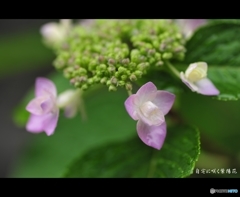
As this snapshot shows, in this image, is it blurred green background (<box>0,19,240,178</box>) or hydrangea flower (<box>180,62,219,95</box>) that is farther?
blurred green background (<box>0,19,240,178</box>)

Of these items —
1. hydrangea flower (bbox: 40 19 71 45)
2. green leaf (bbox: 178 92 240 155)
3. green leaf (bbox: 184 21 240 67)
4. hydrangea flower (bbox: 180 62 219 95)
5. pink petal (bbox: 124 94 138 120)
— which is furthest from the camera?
green leaf (bbox: 178 92 240 155)

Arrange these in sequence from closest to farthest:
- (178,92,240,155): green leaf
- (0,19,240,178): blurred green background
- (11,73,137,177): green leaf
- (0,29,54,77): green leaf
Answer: (0,19,240,178): blurred green background < (178,92,240,155): green leaf < (11,73,137,177): green leaf < (0,29,54,77): green leaf

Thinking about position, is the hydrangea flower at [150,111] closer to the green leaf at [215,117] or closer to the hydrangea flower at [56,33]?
the hydrangea flower at [56,33]

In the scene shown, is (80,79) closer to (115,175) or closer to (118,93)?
(115,175)

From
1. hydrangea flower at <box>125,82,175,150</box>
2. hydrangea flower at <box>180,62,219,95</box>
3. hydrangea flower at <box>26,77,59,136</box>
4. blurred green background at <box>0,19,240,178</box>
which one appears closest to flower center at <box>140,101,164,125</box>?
hydrangea flower at <box>125,82,175,150</box>

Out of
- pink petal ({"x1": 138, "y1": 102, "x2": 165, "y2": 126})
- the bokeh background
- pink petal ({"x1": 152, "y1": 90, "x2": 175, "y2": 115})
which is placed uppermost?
pink petal ({"x1": 152, "y1": 90, "x2": 175, "y2": 115})

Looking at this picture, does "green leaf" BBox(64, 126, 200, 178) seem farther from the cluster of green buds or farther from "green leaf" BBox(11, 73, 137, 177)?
"green leaf" BBox(11, 73, 137, 177)

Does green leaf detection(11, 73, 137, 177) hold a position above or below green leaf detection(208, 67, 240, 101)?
below
